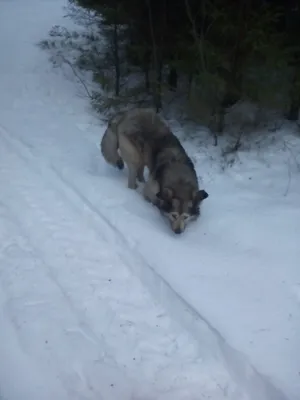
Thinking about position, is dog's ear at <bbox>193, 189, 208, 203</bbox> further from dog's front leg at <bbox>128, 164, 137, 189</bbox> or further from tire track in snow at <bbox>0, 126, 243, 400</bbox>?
tire track in snow at <bbox>0, 126, 243, 400</bbox>

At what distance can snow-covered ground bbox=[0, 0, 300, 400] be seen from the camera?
4.27m

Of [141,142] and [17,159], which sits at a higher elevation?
[141,142]

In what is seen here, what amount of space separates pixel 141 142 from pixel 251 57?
3.04m

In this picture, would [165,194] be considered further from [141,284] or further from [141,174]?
[141,284]

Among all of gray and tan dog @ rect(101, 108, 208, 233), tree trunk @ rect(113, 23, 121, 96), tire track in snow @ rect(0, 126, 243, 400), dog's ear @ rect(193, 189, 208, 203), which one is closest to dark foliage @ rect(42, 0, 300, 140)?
tree trunk @ rect(113, 23, 121, 96)

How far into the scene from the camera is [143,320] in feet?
16.0

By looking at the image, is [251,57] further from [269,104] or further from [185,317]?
[185,317]

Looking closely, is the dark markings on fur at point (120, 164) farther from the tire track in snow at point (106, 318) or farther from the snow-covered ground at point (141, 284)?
the tire track in snow at point (106, 318)

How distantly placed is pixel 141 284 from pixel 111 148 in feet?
11.0

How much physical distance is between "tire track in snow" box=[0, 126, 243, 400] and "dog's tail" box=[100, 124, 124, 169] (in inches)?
66.5

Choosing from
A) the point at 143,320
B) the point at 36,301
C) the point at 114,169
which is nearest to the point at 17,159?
the point at 114,169

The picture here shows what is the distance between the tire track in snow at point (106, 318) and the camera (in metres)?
4.25

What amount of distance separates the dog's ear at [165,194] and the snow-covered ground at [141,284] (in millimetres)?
374

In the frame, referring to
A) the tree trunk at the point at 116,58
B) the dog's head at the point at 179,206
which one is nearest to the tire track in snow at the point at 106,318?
the dog's head at the point at 179,206
